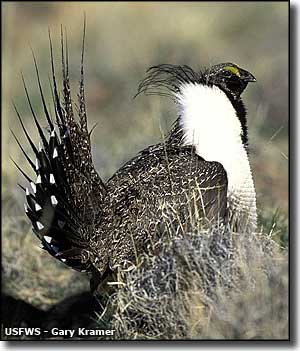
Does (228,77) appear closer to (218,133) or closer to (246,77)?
(246,77)

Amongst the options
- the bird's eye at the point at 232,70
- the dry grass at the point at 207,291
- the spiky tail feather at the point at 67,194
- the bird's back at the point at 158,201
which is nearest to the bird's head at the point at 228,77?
the bird's eye at the point at 232,70

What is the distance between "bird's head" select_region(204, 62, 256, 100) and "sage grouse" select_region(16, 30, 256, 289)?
0.03m

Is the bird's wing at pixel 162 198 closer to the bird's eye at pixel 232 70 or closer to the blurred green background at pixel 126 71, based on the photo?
the bird's eye at pixel 232 70

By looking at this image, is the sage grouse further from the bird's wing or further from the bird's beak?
the bird's beak

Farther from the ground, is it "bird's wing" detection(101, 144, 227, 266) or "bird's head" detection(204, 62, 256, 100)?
"bird's head" detection(204, 62, 256, 100)

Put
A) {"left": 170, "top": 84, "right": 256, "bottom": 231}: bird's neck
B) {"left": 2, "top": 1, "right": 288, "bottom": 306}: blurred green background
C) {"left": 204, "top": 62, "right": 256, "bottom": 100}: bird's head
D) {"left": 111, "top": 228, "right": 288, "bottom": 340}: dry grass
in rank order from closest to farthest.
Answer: {"left": 111, "top": 228, "right": 288, "bottom": 340}: dry grass, {"left": 170, "top": 84, "right": 256, "bottom": 231}: bird's neck, {"left": 204, "top": 62, "right": 256, "bottom": 100}: bird's head, {"left": 2, "top": 1, "right": 288, "bottom": 306}: blurred green background

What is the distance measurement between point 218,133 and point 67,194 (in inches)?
25.3

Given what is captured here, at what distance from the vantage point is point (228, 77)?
3986 mm

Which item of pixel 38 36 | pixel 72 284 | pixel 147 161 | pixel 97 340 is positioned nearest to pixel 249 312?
pixel 97 340

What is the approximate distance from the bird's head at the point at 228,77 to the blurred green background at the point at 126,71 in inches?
30.1

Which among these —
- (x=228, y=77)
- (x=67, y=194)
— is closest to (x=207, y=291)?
(x=67, y=194)

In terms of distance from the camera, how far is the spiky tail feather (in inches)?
149

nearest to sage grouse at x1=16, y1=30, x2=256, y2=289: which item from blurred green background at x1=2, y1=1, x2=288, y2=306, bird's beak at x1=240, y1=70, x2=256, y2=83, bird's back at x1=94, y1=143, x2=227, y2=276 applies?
bird's back at x1=94, y1=143, x2=227, y2=276

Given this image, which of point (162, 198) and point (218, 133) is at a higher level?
point (218, 133)
